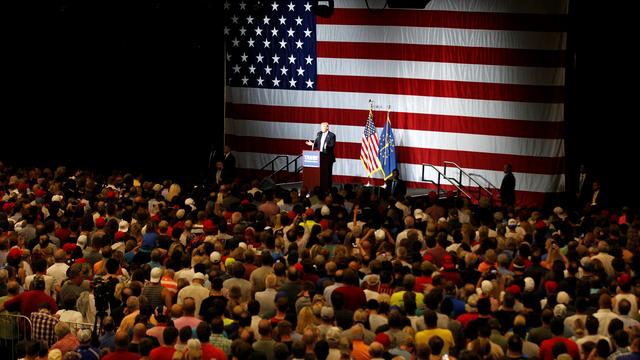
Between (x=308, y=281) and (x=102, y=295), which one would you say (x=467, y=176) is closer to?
(x=308, y=281)

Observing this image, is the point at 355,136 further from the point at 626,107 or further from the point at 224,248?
the point at 224,248

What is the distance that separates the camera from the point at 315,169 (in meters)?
22.5

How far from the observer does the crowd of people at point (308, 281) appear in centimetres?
1033

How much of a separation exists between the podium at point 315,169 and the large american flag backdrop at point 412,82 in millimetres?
3099

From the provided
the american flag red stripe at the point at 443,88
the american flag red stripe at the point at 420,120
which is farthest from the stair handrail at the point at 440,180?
the american flag red stripe at the point at 443,88

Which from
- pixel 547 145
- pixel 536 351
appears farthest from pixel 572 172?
pixel 536 351

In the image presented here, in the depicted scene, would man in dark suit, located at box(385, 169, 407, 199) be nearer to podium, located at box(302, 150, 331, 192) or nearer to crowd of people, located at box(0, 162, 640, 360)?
podium, located at box(302, 150, 331, 192)

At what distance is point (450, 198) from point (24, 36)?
11511mm

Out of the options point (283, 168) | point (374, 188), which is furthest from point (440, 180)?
point (283, 168)

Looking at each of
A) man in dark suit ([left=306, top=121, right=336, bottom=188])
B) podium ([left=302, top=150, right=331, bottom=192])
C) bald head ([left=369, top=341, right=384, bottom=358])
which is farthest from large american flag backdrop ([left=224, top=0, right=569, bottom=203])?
bald head ([left=369, top=341, right=384, bottom=358])

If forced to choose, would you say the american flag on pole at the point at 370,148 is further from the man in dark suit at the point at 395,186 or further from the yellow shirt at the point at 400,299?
the yellow shirt at the point at 400,299

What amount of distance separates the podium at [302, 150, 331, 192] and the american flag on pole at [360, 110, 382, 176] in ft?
8.21

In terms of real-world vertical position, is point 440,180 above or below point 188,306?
below

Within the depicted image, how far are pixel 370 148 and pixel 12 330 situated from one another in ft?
46.9
